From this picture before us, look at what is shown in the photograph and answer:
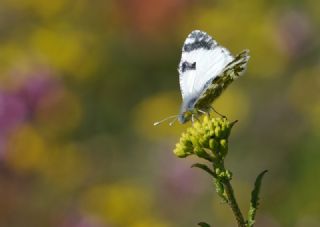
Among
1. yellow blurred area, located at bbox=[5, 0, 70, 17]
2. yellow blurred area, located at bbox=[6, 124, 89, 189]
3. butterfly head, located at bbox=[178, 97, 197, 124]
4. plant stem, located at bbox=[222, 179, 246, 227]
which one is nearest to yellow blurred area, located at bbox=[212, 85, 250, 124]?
yellow blurred area, located at bbox=[6, 124, 89, 189]

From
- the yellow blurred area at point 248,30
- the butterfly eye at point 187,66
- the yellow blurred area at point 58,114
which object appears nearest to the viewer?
the butterfly eye at point 187,66

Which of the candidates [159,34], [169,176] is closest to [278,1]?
[159,34]

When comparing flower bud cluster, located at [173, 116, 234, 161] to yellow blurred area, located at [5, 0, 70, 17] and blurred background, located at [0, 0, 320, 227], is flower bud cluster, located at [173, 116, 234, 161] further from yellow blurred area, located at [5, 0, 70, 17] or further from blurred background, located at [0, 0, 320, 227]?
yellow blurred area, located at [5, 0, 70, 17]

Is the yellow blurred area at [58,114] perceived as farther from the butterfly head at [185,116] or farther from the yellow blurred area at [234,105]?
the butterfly head at [185,116]

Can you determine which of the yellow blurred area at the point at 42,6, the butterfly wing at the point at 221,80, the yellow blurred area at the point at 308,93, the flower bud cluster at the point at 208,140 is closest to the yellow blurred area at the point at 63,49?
the yellow blurred area at the point at 42,6

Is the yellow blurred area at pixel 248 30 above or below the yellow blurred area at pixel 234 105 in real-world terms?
above

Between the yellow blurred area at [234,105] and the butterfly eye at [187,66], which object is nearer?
the butterfly eye at [187,66]
